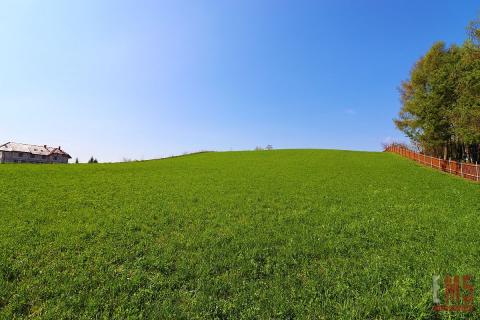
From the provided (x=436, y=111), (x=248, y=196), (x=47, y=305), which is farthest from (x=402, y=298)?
(x=436, y=111)

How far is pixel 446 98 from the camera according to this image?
3172 centimetres

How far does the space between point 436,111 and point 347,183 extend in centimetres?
2018

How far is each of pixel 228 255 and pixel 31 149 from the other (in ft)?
359

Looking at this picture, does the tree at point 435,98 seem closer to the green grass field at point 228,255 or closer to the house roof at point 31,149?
the green grass field at point 228,255

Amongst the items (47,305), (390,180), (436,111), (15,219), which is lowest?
(47,305)

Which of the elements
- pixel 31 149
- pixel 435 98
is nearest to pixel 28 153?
pixel 31 149

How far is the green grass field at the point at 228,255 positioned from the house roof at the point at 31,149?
94.5 m

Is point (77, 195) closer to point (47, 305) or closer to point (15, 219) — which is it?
point (15, 219)

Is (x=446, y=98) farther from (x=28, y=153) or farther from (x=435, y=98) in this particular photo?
(x=28, y=153)

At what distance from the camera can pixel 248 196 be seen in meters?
15.4

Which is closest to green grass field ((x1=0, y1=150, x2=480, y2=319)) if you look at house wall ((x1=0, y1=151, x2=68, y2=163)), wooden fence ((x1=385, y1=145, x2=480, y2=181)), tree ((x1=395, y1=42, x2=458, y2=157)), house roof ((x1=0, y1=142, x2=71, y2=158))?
wooden fence ((x1=385, y1=145, x2=480, y2=181))

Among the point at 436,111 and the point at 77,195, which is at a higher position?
the point at 436,111

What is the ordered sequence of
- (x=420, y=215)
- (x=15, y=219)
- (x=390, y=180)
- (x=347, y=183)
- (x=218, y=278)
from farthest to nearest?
(x=390, y=180) → (x=347, y=183) → (x=420, y=215) → (x=15, y=219) → (x=218, y=278)

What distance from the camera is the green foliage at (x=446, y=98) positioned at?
23.5 meters
